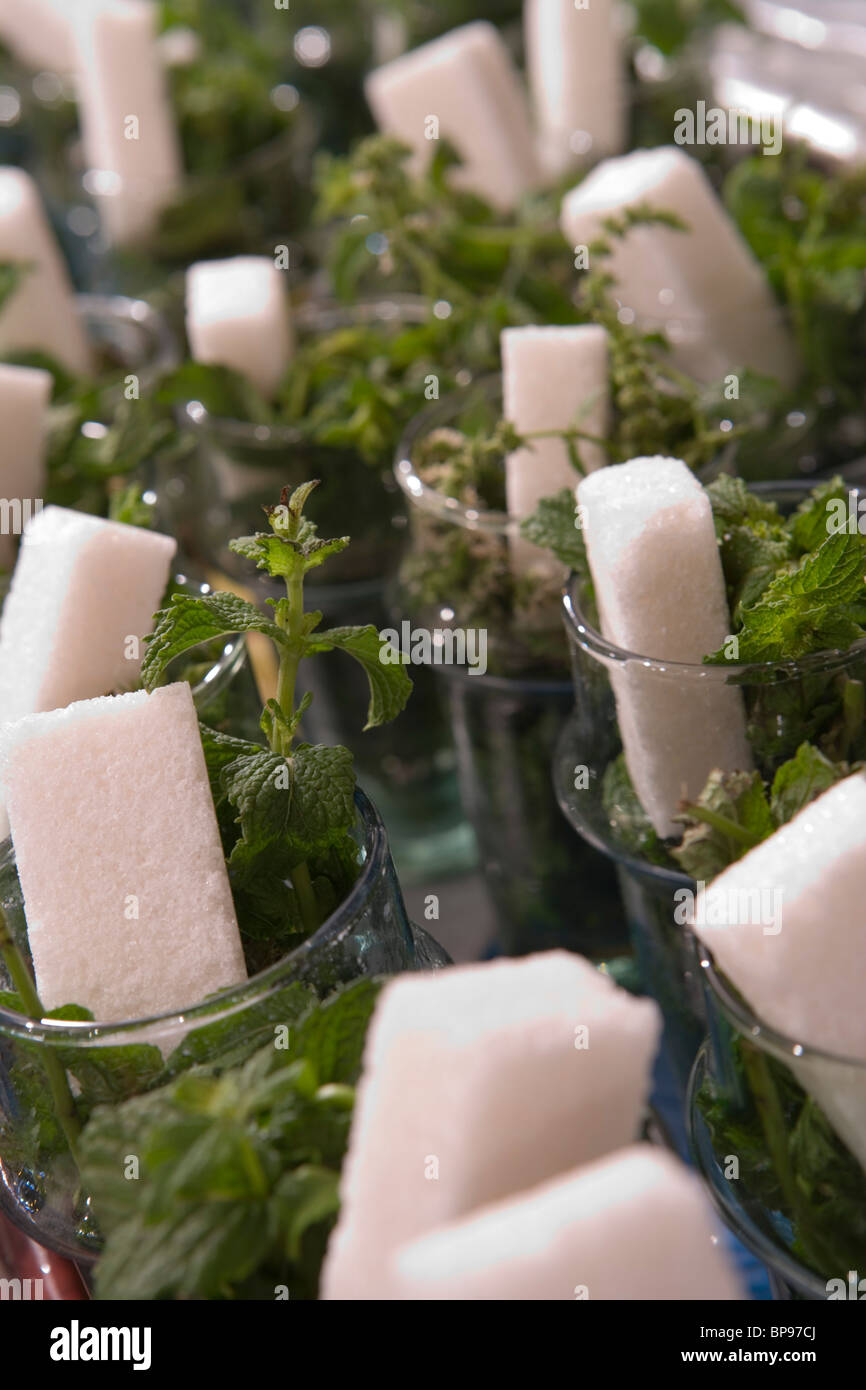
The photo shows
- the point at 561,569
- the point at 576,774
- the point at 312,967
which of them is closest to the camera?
the point at 312,967

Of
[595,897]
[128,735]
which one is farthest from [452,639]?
[128,735]

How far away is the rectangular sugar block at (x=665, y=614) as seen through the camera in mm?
607

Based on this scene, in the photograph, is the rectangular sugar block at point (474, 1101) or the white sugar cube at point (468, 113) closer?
the rectangular sugar block at point (474, 1101)

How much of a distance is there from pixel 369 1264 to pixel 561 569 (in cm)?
48

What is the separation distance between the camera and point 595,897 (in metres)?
0.91

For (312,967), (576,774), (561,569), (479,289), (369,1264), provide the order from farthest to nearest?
(479,289) < (561,569) < (576,774) < (312,967) < (369,1264)

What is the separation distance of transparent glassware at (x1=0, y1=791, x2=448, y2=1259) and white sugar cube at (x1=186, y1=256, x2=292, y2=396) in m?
0.51

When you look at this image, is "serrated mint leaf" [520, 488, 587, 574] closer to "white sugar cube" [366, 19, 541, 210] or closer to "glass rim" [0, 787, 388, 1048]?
"glass rim" [0, 787, 388, 1048]

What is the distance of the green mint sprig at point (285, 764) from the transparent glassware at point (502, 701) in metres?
0.24

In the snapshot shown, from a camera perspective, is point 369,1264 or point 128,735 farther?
point 128,735

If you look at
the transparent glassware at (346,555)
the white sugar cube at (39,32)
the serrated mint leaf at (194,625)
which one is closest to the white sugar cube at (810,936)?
the serrated mint leaf at (194,625)
